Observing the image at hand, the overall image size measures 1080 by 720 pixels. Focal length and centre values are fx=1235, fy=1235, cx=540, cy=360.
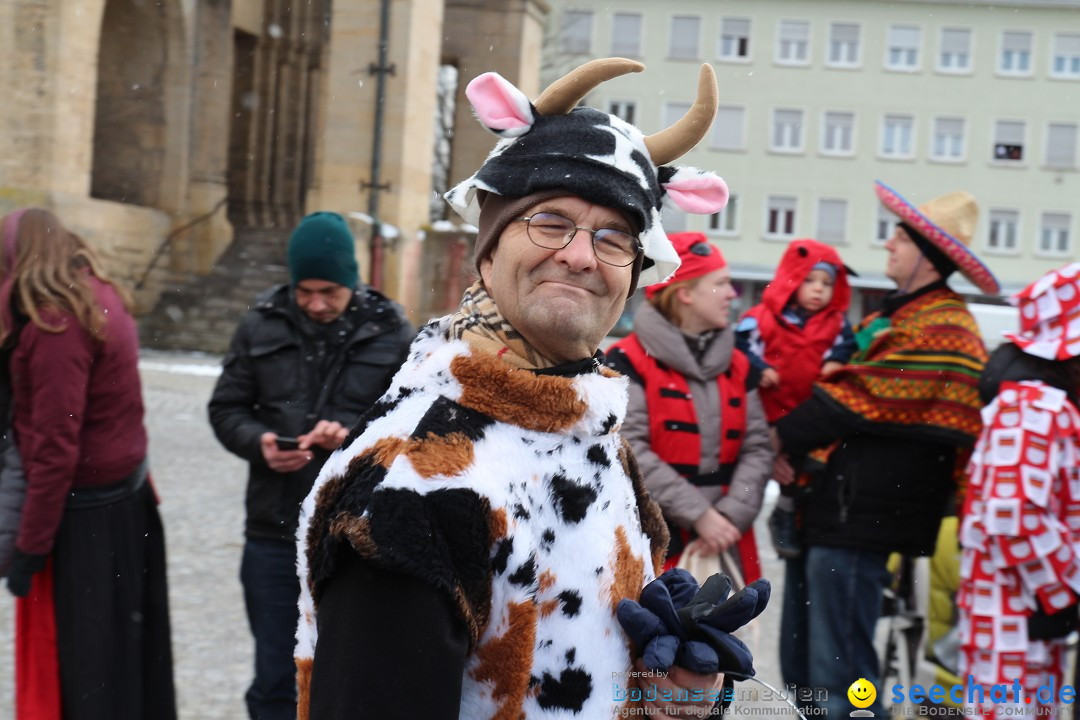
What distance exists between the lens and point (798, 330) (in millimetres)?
5066

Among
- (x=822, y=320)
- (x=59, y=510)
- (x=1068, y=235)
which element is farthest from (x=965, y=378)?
(x=1068, y=235)

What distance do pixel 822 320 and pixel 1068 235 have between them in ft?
146

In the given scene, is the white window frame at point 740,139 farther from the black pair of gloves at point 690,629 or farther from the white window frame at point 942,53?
the black pair of gloves at point 690,629

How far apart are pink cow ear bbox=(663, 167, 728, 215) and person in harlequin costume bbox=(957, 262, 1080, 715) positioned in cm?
218

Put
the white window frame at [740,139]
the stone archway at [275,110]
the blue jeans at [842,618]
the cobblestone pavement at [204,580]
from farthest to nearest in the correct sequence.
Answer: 1. the white window frame at [740,139]
2. the stone archway at [275,110]
3. the cobblestone pavement at [204,580]
4. the blue jeans at [842,618]

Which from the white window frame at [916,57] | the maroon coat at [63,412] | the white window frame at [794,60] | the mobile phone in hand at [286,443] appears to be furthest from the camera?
the white window frame at [916,57]

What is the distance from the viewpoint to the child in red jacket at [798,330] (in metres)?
5.02

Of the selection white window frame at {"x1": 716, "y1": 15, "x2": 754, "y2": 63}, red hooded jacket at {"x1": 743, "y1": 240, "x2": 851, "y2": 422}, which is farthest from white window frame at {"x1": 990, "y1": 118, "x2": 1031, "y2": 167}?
red hooded jacket at {"x1": 743, "y1": 240, "x2": 851, "y2": 422}

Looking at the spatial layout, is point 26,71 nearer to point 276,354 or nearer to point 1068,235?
point 276,354

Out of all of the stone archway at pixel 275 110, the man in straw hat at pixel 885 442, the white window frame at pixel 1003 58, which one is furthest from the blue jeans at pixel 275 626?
the white window frame at pixel 1003 58

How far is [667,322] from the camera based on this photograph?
4512mm

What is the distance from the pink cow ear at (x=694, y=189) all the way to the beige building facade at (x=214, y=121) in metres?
16.8

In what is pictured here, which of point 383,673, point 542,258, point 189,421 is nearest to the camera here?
point 383,673

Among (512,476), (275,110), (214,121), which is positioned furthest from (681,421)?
(275,110)
